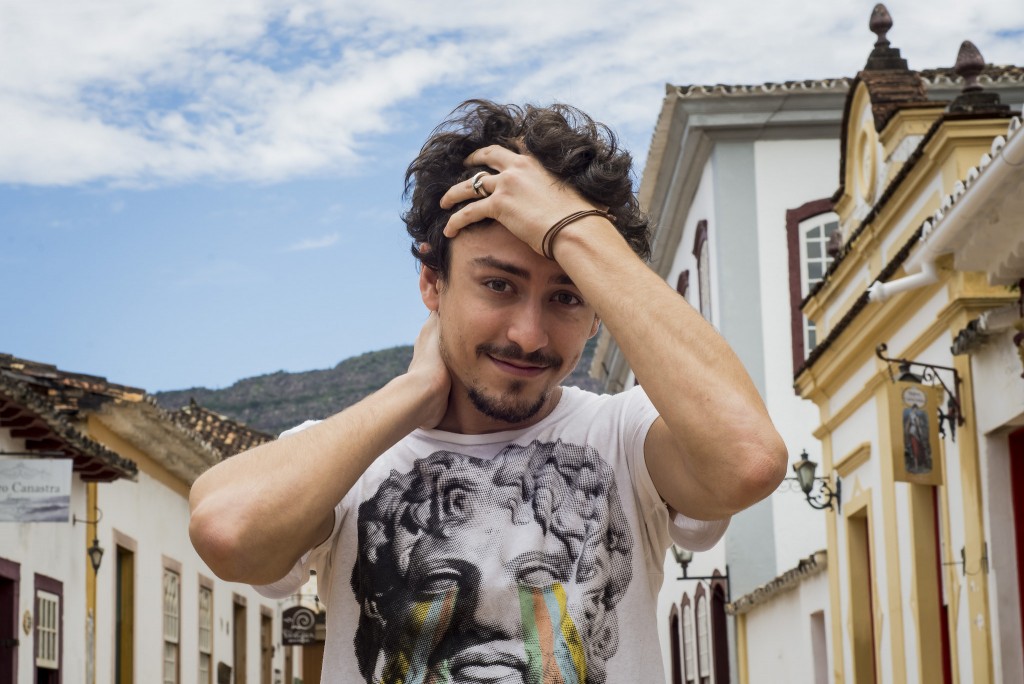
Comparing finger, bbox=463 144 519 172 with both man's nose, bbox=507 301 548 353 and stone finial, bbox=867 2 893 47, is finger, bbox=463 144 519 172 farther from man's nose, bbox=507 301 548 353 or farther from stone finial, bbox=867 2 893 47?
stone finial, bbox=867 2 893 47

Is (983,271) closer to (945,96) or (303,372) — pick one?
(945,96)

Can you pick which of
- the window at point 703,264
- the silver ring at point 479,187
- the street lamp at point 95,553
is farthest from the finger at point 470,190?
the window at point 703,264

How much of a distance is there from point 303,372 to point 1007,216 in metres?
93.6

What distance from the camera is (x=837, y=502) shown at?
48.8 ft

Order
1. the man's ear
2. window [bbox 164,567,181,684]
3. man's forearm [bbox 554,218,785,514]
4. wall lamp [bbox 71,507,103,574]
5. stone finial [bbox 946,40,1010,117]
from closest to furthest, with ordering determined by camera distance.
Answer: man's forearm [bbox 554,218,785,514] → the man's ear → stone finial [bbox 946,40,1010,117] → wall lamp [bbox 71,507,103,574] → window [bbox 164,567,181,684]

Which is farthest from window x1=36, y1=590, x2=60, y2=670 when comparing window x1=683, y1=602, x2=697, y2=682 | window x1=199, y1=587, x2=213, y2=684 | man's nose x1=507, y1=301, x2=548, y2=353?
man's nose x1=507, y1=301, x2=548, y2=353

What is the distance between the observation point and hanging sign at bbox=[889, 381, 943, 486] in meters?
10.8

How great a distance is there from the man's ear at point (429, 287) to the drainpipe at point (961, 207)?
5127mm

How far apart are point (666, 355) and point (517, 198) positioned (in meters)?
0.39

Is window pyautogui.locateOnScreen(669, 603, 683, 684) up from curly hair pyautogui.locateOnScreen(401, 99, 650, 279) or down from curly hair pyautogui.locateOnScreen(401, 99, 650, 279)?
up

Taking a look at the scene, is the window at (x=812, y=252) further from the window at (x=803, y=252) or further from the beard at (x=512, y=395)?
the beard at (x=512, y=395)

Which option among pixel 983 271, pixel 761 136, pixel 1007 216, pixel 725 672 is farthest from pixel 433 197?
pixel 725 672

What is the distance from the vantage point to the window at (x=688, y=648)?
25.2 metres

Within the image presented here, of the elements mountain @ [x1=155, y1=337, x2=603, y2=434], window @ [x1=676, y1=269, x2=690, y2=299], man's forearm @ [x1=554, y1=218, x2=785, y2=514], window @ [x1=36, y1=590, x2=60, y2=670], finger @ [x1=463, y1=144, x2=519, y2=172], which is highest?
mountain @ [x1=155, y1=337, x2=603, y2=434]
